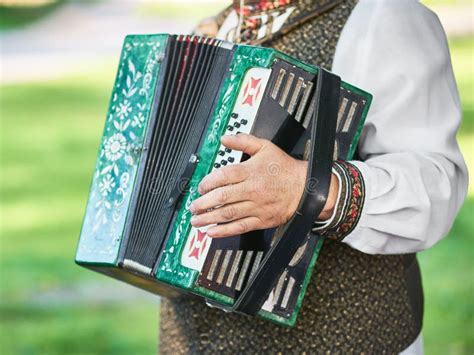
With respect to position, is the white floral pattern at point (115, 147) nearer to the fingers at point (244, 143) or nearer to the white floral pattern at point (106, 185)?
the white floral pattern at point (106, 185)

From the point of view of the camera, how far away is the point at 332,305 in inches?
88.4

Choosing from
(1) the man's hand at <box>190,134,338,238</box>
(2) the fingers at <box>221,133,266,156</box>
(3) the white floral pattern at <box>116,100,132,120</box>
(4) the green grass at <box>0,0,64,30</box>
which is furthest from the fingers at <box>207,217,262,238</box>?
(4) the green grass at <box>0,0,64,30</box>

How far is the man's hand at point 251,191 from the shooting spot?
1.94 metres

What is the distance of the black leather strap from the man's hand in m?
0.02

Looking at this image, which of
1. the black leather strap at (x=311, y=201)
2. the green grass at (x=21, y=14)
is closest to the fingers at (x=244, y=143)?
the black leather strap at (x=311, y=201)

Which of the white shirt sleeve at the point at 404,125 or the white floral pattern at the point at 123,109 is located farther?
the white floral pattern at the point at 123,109

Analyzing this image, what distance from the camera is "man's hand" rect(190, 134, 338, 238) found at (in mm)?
1939

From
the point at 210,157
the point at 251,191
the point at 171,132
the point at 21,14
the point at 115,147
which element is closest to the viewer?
the point at 251,191

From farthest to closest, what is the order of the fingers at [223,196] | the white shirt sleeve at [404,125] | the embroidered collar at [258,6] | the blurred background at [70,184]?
the blurred background at [70,184]
the embroidered collar at [258,6]
the white shirt sleeve at [404,125]
the fingers at [223,196]

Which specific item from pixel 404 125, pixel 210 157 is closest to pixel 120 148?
pixel 210 157

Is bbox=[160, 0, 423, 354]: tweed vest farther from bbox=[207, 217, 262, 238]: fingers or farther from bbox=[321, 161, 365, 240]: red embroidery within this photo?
bbox=[207, 217, 262, 238]: fingers

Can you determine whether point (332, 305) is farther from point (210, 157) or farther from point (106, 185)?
point (106, 185)

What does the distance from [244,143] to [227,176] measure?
8 centimetres

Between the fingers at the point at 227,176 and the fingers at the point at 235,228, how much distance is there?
Result: 81 mm
